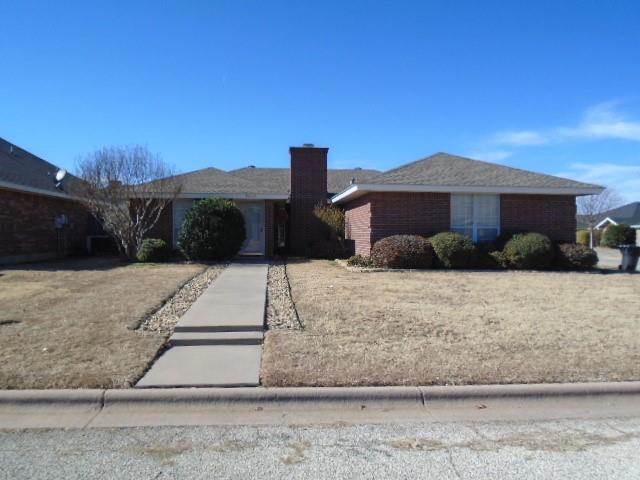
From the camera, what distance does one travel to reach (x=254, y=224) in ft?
67.6

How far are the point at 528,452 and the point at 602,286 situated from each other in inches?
383

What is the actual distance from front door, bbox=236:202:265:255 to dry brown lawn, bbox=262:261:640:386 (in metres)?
8.82

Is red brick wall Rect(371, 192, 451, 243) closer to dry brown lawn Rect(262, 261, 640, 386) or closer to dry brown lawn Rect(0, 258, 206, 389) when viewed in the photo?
dry brown lawn Rect(262, 261, 640, 386)

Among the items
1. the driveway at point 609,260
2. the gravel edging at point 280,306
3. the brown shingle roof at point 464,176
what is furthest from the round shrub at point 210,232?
the driveway at point 609,260

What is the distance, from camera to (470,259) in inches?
592

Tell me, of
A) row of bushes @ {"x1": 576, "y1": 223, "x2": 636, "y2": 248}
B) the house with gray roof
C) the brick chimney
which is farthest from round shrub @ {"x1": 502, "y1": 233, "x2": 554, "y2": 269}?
the house with gray roof

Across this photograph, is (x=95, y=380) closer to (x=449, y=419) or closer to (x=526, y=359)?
(x=449, y=419)

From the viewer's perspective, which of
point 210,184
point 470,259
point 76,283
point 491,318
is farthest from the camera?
point 210,184

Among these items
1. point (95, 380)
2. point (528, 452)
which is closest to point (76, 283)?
point (95, 380)

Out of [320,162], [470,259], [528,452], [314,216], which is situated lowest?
[528,452]

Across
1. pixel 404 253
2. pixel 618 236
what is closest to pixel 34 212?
pixel 404 253

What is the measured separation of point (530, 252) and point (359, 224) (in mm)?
5698

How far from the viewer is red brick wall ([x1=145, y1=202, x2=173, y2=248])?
19431 mm

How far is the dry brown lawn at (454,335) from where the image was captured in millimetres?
5309
